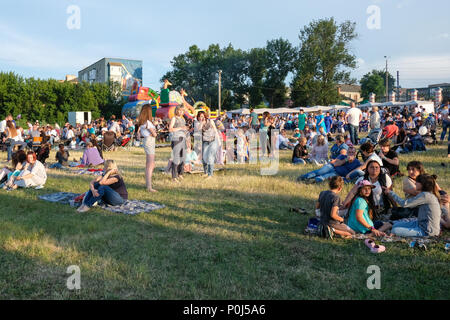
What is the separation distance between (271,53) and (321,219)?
5922cm

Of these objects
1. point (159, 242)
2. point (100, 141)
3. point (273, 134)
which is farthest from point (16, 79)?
point (159, 242)

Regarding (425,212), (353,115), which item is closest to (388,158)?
(425,212)

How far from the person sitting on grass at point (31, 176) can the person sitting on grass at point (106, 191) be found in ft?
9.14

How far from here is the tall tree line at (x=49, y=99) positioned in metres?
39.4

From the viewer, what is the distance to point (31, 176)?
28.0ft

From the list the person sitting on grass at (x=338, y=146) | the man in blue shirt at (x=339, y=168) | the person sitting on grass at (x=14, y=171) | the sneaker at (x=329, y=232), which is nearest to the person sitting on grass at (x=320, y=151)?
the person sitting on grass at (x=338, y=146)

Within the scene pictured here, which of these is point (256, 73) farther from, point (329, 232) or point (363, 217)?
point (329, 232)

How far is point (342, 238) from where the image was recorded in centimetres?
494

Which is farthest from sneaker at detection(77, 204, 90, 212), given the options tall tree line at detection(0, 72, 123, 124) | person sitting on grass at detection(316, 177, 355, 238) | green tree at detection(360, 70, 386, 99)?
green tree at detection(360, 70, 386, 99)

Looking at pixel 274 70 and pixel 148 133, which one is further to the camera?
pixel 274 70

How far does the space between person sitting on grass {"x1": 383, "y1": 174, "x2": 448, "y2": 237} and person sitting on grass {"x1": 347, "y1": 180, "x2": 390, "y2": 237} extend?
0.80 feet

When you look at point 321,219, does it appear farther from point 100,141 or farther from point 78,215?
point 100,141

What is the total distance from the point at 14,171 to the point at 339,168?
→ 8080 mm

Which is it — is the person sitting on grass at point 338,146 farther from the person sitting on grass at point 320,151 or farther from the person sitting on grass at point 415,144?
→ the person sitting on grass at point 415,144
